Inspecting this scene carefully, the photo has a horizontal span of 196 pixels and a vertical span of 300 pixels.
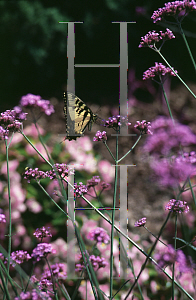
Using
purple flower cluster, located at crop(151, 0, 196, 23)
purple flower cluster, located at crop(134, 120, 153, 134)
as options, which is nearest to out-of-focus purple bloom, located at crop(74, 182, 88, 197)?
purple flower cluster, located at crop(134, 120, 153, 134)

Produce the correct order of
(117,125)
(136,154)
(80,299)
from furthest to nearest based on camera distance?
(136,154), (80,299), (117,125)

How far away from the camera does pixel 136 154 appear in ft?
3.20

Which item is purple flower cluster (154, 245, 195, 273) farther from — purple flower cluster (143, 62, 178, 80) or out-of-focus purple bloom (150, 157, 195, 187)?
purple flower cluster (143, 62, 178, 80)

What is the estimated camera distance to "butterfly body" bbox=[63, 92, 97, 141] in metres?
0.86

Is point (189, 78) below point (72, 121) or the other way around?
the other way around

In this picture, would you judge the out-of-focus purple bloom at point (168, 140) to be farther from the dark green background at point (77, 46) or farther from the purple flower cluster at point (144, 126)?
the dark green background at point (77, 46)

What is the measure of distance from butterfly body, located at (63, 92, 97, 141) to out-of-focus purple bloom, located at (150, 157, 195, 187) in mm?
457

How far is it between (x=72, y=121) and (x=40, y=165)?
0.29 meters

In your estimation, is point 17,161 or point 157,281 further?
point 17,161

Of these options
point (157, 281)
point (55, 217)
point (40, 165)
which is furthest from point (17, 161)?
point (157, 281)

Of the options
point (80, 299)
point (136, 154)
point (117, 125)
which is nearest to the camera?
point (117, 125)

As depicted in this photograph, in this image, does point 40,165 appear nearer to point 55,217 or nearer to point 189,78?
point 55,217

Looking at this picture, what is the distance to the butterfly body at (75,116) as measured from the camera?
862mm

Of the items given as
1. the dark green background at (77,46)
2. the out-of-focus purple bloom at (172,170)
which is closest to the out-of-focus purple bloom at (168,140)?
the out-of-focus purple bloom at (172,170)
